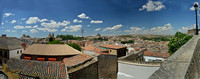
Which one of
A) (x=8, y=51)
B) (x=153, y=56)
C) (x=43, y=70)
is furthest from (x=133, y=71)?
(x=153, y=56)

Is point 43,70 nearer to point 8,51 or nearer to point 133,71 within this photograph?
point 133,71

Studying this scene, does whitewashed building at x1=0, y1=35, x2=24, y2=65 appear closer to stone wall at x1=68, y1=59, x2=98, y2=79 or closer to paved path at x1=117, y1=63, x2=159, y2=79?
stone wall at x1=68, y1=59, x2=98, y2=79

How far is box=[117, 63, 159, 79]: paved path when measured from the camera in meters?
13.2

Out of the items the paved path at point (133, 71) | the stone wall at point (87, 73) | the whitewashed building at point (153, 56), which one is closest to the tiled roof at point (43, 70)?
the stone wall at point (87, 73)

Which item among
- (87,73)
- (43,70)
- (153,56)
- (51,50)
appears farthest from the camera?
(153,56)

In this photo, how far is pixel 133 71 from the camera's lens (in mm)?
13594

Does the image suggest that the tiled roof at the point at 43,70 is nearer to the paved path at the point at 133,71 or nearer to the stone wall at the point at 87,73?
the stone wall at the point at 87,73

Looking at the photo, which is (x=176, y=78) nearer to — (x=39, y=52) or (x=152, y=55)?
(x=39, y=52)

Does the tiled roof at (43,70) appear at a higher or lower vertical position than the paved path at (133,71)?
higher

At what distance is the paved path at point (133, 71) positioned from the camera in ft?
43.4

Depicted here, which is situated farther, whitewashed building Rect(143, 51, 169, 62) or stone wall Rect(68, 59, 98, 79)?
whitewashed building Rect(143, 51, 169, 62)

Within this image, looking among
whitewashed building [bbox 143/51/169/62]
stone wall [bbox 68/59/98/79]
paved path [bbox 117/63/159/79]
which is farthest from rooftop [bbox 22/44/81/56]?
whitewashed building [bbox 143/51/169/62]

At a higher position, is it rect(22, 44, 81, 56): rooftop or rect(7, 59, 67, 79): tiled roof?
rect(22, 44, 81, 56): rooftop

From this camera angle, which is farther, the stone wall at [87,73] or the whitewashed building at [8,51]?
the whitewashed building at [8,51]
